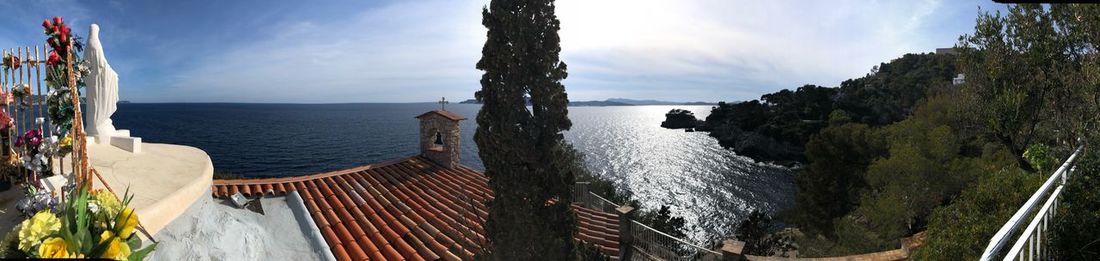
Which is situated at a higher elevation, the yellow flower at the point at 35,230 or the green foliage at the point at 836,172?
the yellow flower at the point at 35,230

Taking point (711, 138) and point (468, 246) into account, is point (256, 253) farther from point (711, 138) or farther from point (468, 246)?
point (711, 138)

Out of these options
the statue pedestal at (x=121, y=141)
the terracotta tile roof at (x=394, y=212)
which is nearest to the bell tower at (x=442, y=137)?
the terracotta tile roof at (x=394, y=212)

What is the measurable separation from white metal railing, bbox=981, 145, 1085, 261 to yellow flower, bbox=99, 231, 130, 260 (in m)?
4.94

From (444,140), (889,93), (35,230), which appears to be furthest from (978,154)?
(889,93)

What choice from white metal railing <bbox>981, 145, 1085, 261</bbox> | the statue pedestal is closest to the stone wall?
the statue pedestal

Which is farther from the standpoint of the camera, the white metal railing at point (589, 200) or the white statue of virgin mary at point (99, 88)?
the white metal railing at point (589, 200)

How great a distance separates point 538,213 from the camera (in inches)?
243

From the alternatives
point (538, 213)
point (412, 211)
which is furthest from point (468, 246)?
point (412, 211)

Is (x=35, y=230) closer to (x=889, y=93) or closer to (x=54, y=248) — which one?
(x=54, y=248)

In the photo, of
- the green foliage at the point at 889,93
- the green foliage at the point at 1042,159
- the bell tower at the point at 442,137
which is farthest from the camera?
the green foliage at the point at 889,93

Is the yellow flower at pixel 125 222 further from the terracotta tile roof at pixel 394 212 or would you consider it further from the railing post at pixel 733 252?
the railing post at pixel 733 252

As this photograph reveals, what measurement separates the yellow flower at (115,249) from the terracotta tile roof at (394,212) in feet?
14.2

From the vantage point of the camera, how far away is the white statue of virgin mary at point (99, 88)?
6.99 m

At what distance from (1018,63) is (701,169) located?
144 feet
